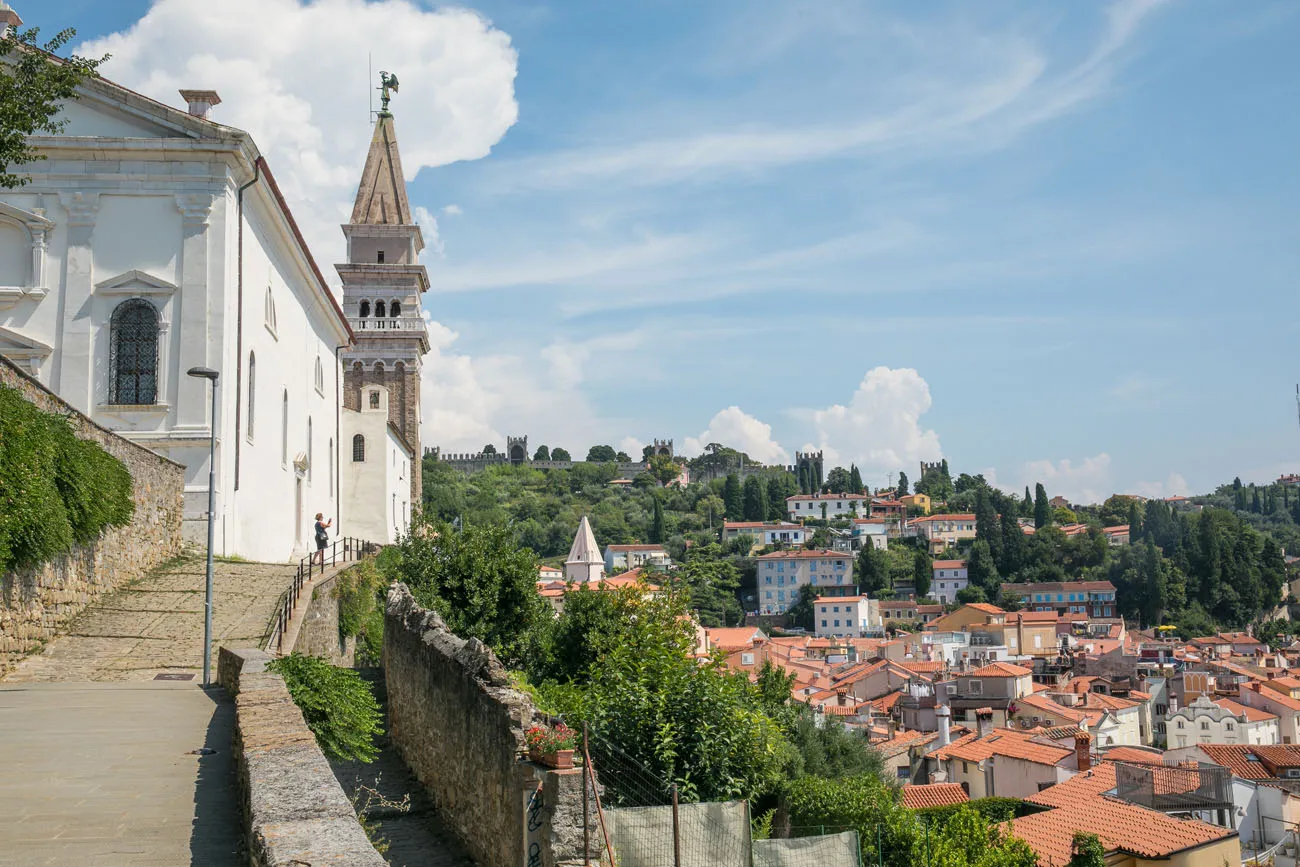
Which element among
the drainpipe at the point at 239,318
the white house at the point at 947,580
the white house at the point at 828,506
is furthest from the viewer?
the white house at the point at 828,506

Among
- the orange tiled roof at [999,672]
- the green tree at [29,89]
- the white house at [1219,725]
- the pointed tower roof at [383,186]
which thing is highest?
the pointed tower roof at [383,186]

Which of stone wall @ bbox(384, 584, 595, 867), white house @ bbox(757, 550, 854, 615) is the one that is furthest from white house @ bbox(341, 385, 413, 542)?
white house @ bbox(757, 550, 854, 615)

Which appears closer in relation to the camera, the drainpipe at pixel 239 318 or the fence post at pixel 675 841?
the fence post at pixel 675 841

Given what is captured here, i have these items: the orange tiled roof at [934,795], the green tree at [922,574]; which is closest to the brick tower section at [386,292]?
the orange tiled roof at [934,795]

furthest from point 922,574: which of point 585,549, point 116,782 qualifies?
point 116,782

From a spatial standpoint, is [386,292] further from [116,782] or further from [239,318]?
[116,782]

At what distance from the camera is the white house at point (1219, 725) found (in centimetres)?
6000

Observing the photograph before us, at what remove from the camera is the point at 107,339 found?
23.3 m

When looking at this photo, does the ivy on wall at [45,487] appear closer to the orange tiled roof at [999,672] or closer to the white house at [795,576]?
the orange tiled roof at [999,672]

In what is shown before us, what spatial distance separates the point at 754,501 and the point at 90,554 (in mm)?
168820

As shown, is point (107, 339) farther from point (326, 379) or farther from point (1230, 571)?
point (1230, 571)

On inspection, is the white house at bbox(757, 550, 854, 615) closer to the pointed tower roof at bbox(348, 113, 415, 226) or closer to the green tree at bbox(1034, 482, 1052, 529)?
the green tree at bbox(1034, 482, 1052, 529)

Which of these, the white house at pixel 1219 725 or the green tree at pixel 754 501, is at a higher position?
the green tree at pixel 754 501

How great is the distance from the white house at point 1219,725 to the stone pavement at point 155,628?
54.6 m
